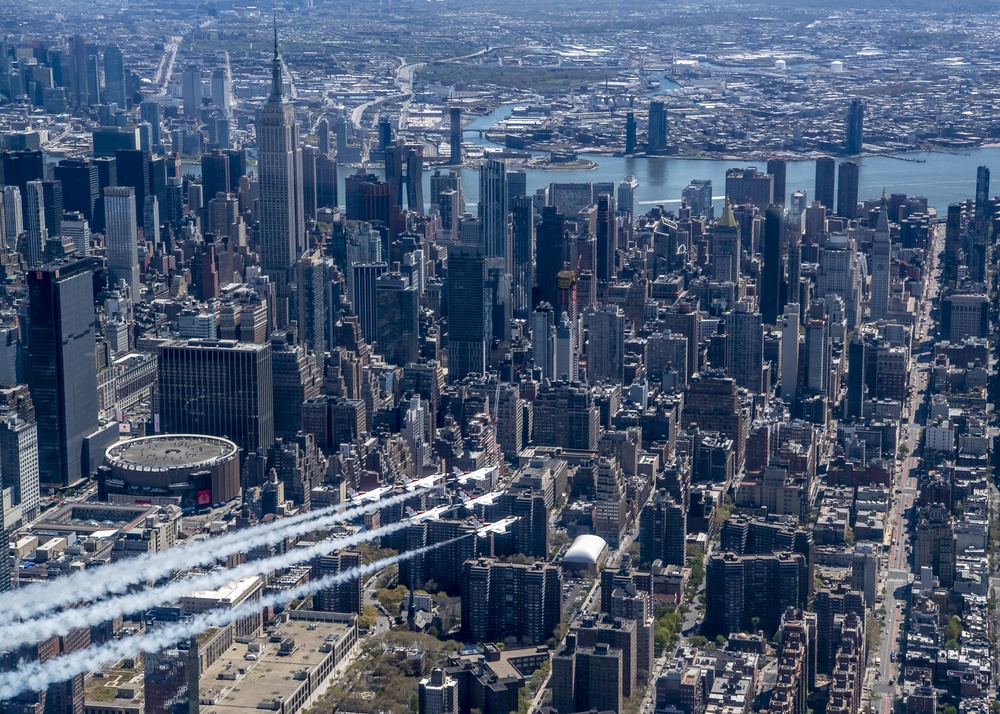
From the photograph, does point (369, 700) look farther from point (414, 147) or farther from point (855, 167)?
point (414, 147)

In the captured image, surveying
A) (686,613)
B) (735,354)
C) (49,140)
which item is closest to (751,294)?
(735,354)

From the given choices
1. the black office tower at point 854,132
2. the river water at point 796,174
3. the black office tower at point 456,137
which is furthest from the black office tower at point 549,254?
the black office tower at point 854,132

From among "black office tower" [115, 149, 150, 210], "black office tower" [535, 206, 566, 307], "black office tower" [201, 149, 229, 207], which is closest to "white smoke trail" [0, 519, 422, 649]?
"black office tower" [535, 206, 566, 307]

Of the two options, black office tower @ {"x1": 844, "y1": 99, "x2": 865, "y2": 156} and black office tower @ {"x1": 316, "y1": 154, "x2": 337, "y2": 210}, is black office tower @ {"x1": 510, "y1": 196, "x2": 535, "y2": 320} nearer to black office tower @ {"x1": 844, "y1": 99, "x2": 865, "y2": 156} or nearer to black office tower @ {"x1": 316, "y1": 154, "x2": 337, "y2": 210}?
black office tower @ {"x1": 316, "y1": 154, "x2": 337, "y2": 210}

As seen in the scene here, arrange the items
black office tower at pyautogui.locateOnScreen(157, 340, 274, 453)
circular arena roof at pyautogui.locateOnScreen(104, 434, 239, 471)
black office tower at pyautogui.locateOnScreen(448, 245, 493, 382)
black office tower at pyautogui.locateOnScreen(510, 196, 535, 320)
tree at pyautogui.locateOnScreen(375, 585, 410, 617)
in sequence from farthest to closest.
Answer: black office tower at pyautogui.locateOnScreen(510, 196, 535, 320) < black office tower at pyautogui.locateOnScreen(448, 245, 493, 382) < black office tower at pyautogui.locateOnScreen(157, 340, 274, 453) < circular arena roof at pyautogui.locateOnScreen(104, 434, 239, 471) < tree at pyautogui.locateOnScreen(375, 585, 410, 617)

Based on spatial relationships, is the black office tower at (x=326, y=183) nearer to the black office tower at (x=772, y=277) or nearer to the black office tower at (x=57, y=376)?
the black office tower at (x=772, y=277)

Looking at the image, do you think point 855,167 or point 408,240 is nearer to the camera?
point 408,240

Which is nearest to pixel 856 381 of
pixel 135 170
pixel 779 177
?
pixel 779 177
